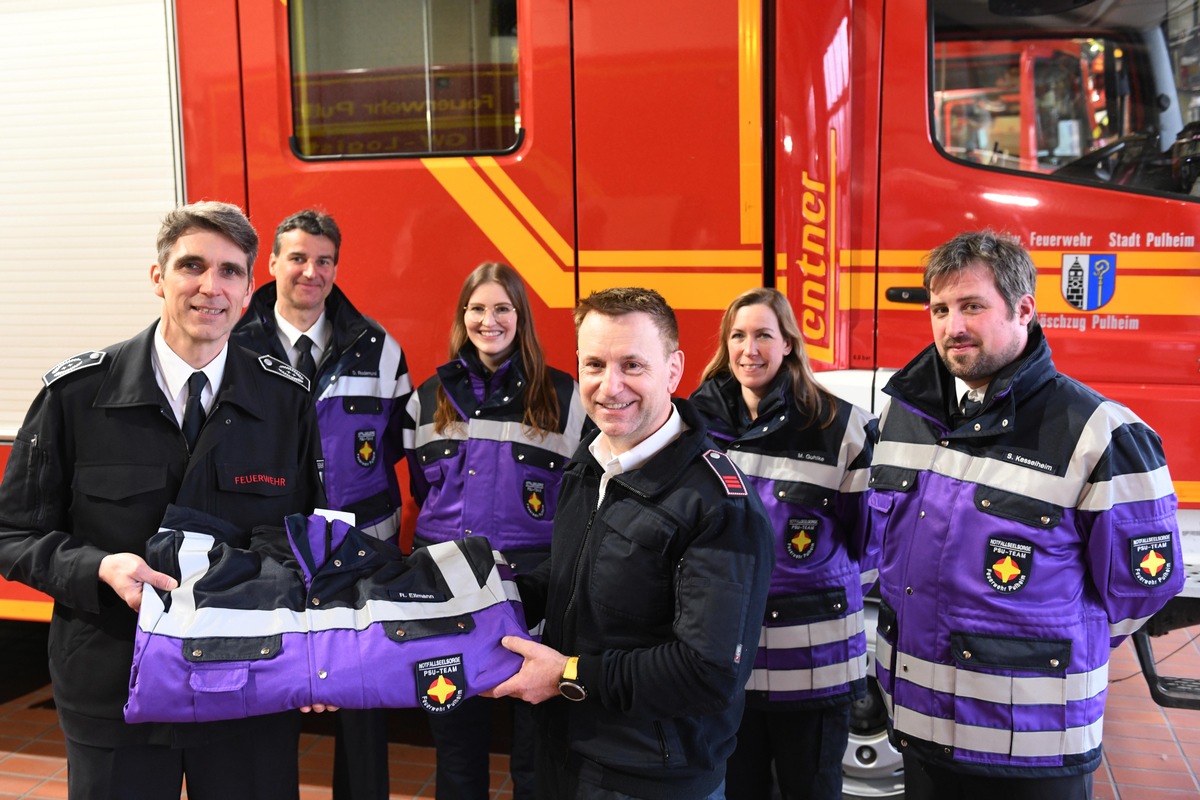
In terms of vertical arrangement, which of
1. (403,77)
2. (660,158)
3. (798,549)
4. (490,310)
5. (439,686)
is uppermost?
(403,77)

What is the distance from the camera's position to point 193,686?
198 centimetres

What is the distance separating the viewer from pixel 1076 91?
321cm

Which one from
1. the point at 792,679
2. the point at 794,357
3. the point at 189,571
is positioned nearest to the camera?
the point at 189,571

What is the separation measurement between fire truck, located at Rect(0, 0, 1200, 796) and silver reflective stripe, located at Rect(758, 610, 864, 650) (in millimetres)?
766

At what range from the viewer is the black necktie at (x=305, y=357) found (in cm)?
318

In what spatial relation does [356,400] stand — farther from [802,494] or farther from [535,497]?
[802,494]

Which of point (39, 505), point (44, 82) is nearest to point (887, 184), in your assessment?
point (39, 505)

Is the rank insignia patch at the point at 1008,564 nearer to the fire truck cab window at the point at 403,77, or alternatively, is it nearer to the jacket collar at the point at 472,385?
the jacket collar at the point at 472,385

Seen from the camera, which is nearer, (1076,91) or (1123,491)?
(1123,491)

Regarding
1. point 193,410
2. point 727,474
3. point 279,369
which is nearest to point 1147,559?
point 727,474

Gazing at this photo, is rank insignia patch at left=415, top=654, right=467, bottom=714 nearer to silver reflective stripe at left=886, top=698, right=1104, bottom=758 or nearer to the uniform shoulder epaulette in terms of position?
the uniform shoulder epaulette

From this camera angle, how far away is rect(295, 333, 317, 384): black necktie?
3183mm

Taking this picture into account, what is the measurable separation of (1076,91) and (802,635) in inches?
75.2

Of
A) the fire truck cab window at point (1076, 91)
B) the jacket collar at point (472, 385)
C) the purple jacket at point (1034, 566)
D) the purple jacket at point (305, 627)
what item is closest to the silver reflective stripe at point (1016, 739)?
the purple jacket at point (1034, 566)
